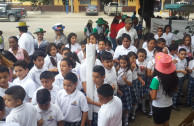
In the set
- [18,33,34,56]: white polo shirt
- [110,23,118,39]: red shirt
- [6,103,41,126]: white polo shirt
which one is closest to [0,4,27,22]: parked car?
[110,23,118,39]: red shirt

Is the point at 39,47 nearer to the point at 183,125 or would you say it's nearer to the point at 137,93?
the point at 137,93

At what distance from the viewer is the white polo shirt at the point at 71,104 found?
2.71 meters

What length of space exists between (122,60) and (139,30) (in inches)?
205

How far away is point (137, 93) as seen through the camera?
13.1ft

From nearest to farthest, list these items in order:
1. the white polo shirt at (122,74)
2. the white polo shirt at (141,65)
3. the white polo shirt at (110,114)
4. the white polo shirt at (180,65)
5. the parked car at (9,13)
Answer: the white polo shirt at (110,114)
the white polo shirt at (122,74)
the white polo shirt at (141,65)
the white polo shirt at (180,65)
the parked car at (9,13)

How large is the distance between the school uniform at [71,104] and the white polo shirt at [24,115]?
0.48 metres

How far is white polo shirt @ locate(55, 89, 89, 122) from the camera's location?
2713 mm

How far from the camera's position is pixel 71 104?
2.71 m

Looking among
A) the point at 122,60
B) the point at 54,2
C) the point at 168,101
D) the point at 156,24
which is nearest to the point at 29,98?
the point at 122,60

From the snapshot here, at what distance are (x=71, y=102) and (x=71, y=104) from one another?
28 millimetres

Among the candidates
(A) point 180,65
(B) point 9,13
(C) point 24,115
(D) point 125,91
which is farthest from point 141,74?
(B) point 9,13

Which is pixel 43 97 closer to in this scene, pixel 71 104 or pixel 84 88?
pixel 71 104

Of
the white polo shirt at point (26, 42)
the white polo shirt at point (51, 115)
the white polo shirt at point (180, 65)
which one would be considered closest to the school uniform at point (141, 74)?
the white polo shirt at point (180, 65)

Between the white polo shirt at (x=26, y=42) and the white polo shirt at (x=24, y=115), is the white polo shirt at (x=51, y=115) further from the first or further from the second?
the white polo shirt at (x=26, y=42)
